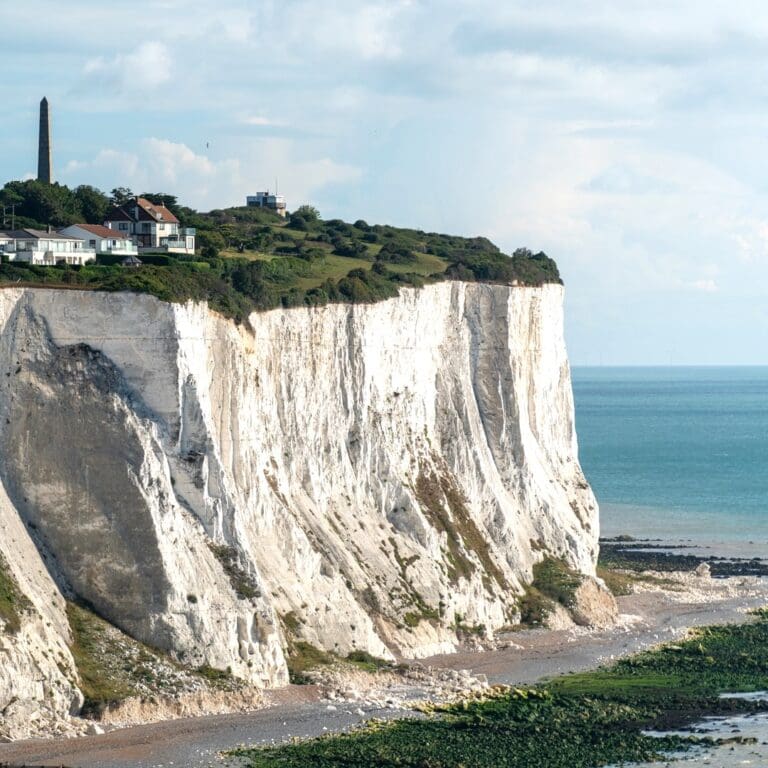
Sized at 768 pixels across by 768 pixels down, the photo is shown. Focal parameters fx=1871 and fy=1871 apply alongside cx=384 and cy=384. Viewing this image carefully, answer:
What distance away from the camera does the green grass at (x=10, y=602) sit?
176 ft

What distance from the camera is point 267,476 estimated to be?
67375mm

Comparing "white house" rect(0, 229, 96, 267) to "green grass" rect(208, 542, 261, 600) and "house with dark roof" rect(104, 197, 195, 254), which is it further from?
"green grass" rect(208, 542, 261, 600)

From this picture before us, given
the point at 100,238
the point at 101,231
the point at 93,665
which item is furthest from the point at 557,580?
the point at 93,665

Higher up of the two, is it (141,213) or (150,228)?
(141,213)

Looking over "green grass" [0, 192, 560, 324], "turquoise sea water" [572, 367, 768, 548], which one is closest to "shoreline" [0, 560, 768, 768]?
"green grass" [0, 192, 560, 324]

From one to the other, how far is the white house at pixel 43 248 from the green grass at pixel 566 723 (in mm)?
24178

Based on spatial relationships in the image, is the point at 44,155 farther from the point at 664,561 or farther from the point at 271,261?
the point at 664,561

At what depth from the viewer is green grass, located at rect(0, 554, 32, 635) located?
53.7 metres

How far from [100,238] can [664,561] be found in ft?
120

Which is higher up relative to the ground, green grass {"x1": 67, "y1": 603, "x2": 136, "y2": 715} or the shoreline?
green grass {"x1": 67, "y1": 603, "x2": 136, "y2": 715}

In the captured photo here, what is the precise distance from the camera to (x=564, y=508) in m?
87.2

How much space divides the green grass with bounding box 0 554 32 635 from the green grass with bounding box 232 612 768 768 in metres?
7.40

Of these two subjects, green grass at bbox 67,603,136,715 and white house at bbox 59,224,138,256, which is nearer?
green grass at bbox 67,603,136,715

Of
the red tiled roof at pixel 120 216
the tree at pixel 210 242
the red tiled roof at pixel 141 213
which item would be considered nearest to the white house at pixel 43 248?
the tree at pixel 210 242
